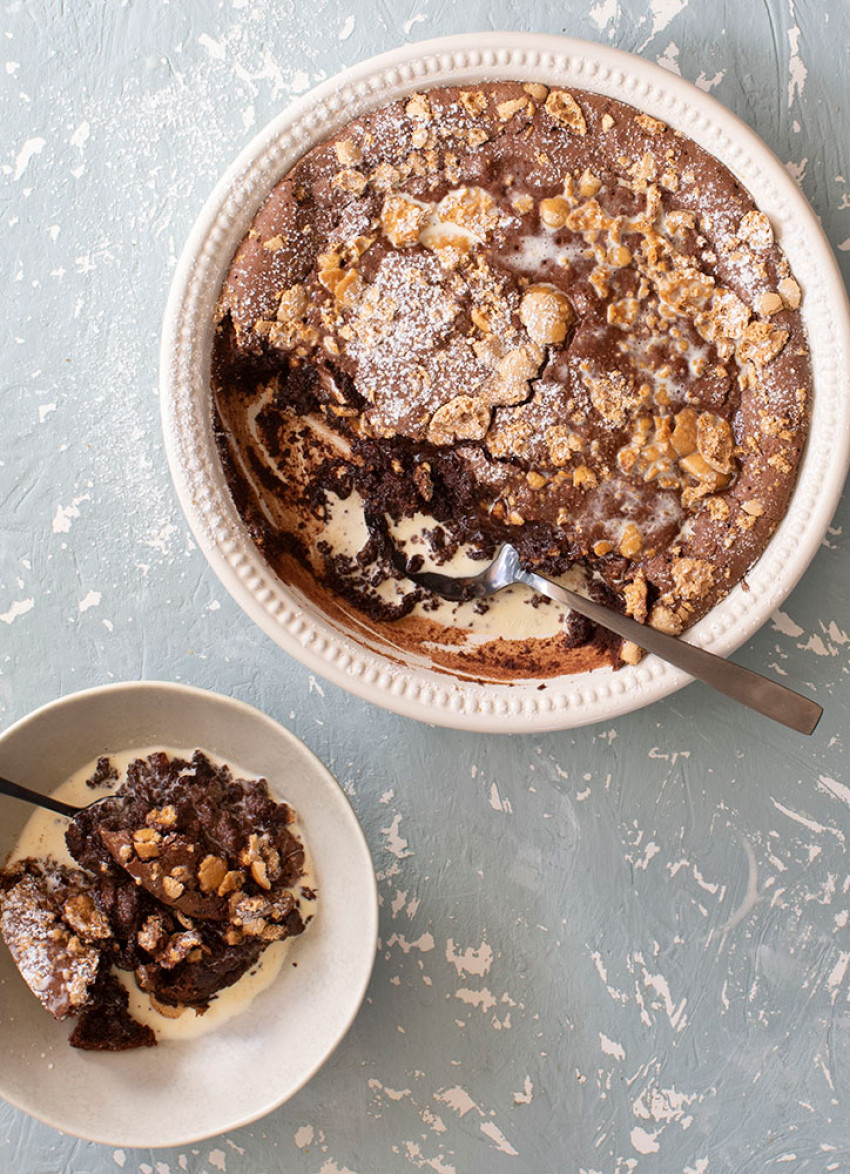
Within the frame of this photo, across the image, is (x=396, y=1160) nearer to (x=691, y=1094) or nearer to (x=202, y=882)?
(x=691, y=1094)

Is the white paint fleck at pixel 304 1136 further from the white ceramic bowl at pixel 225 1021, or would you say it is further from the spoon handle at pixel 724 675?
the spoon handle at pixel 724 675

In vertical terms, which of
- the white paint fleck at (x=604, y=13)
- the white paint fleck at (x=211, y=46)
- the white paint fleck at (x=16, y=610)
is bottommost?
the white paint fleck at (x=16, y=610)

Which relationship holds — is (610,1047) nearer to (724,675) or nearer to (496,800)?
(496,800)

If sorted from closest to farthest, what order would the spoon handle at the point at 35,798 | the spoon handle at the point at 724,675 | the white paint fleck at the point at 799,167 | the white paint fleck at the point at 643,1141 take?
1. the spoon handle at the point at 724,675
2. the spoon handle at the point at 35,798
3. the white paint fleck at the point at 799,167
4. the white paint fleck at the point at 643,1141

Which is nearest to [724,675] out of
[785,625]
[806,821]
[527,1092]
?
[785,625]

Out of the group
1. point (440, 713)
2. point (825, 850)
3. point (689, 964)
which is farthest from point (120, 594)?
point (825, 850)

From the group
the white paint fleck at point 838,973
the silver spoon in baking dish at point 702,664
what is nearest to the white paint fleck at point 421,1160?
the white paint fleck at point 838,973
